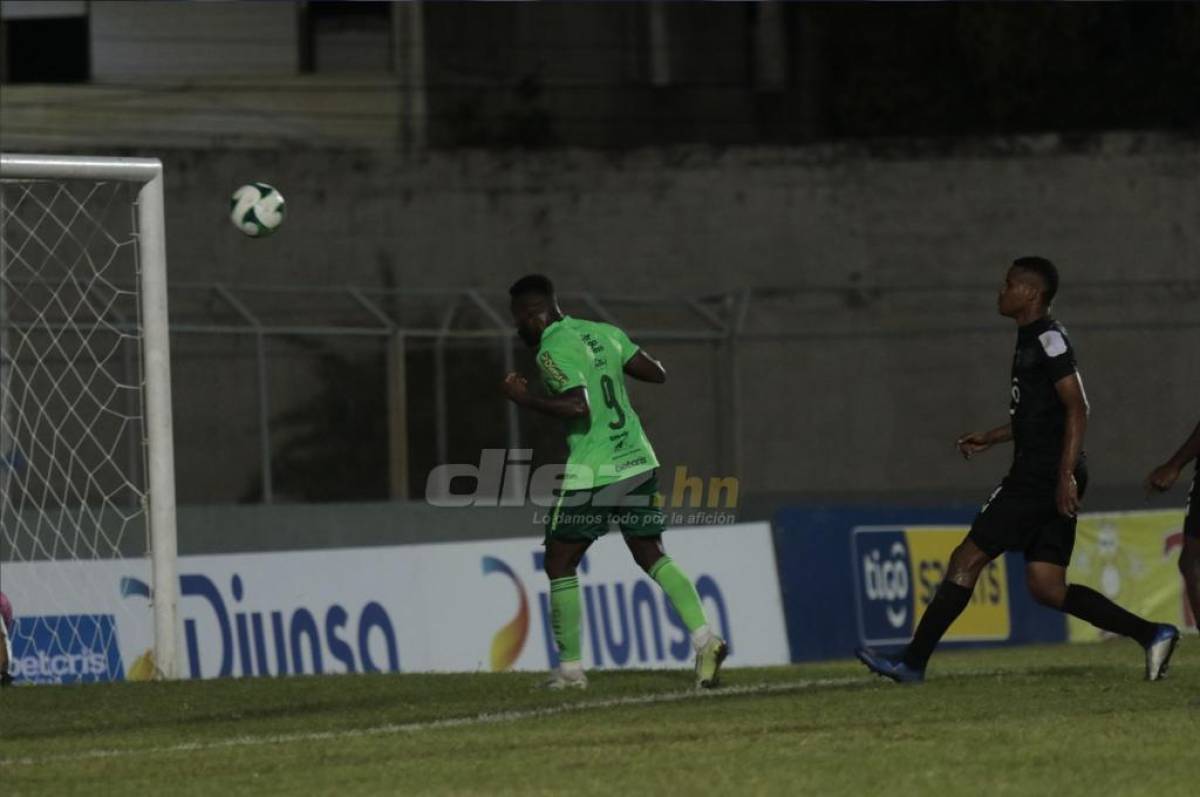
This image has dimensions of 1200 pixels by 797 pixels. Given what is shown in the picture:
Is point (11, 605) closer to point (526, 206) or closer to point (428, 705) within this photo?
point (428, 705)

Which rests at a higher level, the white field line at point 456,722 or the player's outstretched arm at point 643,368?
the player's outstretched arm at point 643,368

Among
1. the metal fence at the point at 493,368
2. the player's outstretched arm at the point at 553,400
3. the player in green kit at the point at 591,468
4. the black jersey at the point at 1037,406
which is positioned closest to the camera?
the black jersey at the point at 1037,406

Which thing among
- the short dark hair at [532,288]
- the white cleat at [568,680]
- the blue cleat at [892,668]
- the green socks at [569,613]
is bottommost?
the white cleat at [568,680]

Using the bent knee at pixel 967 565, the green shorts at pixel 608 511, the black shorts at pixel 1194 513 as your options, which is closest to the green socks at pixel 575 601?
the green shorts at pixel 608 511

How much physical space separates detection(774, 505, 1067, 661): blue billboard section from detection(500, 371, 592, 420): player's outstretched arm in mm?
8960

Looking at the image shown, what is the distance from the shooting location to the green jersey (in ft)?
34.7

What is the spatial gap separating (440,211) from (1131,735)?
18.3m

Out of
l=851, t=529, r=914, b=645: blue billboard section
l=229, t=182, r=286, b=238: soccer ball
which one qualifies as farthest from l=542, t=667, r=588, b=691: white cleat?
l=851, t=529, r=914, b=645: blue billboard section

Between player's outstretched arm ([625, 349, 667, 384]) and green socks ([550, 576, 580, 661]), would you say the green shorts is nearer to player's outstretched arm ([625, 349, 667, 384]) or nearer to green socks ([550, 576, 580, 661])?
green socks ([550, 576, 580, 661])

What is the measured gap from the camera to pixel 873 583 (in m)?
19.8

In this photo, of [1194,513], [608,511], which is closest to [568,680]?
[608,511]

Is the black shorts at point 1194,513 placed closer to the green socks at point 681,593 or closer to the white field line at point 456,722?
the white field line at point 456,722

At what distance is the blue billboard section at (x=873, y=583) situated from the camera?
19.3 metres

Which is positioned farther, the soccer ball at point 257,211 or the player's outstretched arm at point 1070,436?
the soccer ball at point 257,211
